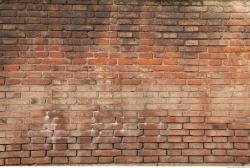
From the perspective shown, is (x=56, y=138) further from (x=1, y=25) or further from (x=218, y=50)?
(x=218, y=50)

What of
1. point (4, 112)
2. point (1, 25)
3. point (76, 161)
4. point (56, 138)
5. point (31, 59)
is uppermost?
point (1, 25)

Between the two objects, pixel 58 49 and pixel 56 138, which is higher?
pixel 58 49

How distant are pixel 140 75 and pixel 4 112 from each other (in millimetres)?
1612

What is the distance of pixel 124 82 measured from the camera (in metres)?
4.18

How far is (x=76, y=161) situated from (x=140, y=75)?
1.22 m

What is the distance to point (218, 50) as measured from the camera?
4.23 m

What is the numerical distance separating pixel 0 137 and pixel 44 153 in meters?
0.53

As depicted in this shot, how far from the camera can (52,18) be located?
13.9 feet

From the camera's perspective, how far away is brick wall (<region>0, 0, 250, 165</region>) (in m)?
4.09

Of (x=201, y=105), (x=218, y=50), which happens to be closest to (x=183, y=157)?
(x=201, y=105)

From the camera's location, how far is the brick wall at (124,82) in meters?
4.09

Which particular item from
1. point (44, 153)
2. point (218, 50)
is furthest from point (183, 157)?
point (44, 153)

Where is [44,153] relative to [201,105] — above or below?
below

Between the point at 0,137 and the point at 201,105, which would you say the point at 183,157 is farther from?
the point at 0,137
